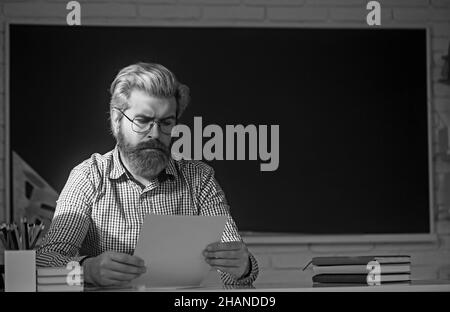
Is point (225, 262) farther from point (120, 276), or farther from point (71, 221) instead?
point (71, 221)

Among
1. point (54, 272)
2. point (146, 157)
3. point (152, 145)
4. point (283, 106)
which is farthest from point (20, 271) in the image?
point (283, 106)

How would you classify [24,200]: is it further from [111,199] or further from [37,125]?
[111,199]

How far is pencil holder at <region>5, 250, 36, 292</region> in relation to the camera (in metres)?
1.97

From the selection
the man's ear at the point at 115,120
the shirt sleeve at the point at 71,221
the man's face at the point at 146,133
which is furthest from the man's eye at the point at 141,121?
the shirt sleeve at the point at 71,221

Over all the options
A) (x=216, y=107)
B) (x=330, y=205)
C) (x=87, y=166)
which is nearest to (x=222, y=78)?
(x=216, y=107)

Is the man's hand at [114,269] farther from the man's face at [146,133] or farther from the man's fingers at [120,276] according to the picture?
the man's face at [146,133]

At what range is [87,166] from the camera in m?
2.78

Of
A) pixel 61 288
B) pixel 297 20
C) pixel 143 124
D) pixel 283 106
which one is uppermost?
pixel 297 20

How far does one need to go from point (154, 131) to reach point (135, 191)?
0.34m

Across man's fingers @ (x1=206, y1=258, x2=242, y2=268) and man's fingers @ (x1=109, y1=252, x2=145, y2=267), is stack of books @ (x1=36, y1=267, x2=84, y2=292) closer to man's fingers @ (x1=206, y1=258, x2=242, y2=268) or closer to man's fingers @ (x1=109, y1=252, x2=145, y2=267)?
man's fingers @ (x1=109, y1=252, x2=145, y2=267)

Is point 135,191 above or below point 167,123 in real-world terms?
below

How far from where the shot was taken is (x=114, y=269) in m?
2.19

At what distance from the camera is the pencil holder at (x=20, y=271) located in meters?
1.97

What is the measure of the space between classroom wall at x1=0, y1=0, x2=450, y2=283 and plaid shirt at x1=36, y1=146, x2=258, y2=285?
2.15 ft
